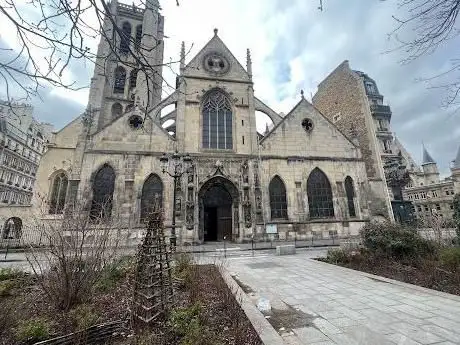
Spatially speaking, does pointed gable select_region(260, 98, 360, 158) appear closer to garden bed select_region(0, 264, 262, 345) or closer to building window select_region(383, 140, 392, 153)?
garden bed select_region(0, 264, 262, 345)

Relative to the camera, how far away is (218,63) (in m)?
20.5

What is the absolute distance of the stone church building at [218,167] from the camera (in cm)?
1548

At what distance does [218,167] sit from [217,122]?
3.97 metres

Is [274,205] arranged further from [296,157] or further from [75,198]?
[75,198]

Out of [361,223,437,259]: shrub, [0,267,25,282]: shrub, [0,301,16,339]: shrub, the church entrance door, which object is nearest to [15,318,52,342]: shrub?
[0,301,16,339]: shrub

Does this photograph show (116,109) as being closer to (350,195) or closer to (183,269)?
(350,195)

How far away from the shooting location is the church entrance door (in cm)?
1698

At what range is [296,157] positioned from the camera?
1817 centimetres

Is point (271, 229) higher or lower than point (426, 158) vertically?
lower

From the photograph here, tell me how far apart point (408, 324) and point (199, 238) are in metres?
13.5

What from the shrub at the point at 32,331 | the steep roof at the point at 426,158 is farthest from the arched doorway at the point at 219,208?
the steep roof at the point at 426,158

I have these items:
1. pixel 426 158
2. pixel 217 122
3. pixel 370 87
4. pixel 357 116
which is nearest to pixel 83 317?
pixel 217 122

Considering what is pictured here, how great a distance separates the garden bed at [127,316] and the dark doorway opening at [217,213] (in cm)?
1148

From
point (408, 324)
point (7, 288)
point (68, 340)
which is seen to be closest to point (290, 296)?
point (408, 324)
